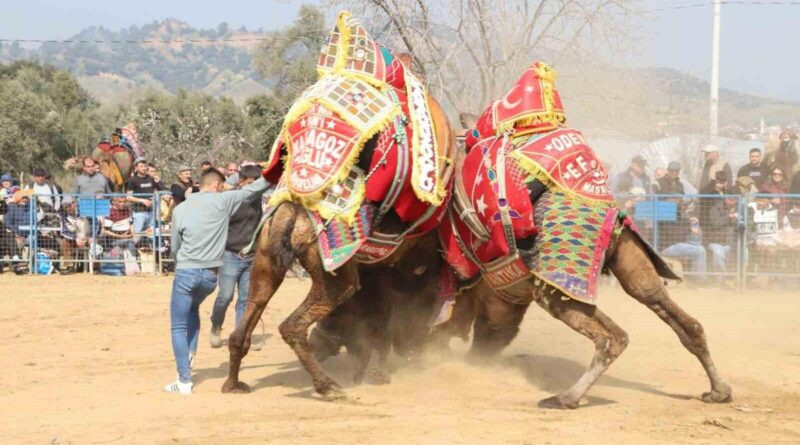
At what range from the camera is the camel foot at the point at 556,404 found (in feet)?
22.4

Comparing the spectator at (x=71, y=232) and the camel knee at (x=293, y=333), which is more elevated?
the spectator at (x=71, y=232)

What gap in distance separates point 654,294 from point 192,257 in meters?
3.38

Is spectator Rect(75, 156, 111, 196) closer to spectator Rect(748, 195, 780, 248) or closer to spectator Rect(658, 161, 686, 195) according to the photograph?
spectator Rect(658, 161, 686, 195)

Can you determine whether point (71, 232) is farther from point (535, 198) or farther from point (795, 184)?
point (535, 198)

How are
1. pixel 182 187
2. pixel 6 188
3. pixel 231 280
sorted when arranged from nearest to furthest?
pixel 231 280, pixel 182 187, pixel 6 188

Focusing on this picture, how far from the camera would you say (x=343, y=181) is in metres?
6.86

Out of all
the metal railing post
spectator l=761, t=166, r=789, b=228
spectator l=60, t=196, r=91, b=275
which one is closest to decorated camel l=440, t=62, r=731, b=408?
spectator l=761, t=166, r=789, b=228

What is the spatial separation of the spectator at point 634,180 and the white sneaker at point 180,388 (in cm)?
958

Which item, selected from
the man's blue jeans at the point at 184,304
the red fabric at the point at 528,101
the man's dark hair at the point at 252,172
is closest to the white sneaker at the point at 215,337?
the man's dark hair at the point at 252,172

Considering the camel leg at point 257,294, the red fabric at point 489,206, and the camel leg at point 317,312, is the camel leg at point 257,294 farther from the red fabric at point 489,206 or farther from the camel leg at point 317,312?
the red fabric at point 489,206

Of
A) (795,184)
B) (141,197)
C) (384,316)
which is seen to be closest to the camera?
(384,316)

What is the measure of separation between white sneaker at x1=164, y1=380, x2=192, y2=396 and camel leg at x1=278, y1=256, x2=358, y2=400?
90 centimetres

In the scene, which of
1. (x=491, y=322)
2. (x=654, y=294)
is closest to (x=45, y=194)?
(x=491, y=322)

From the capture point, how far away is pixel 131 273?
55.2ft
